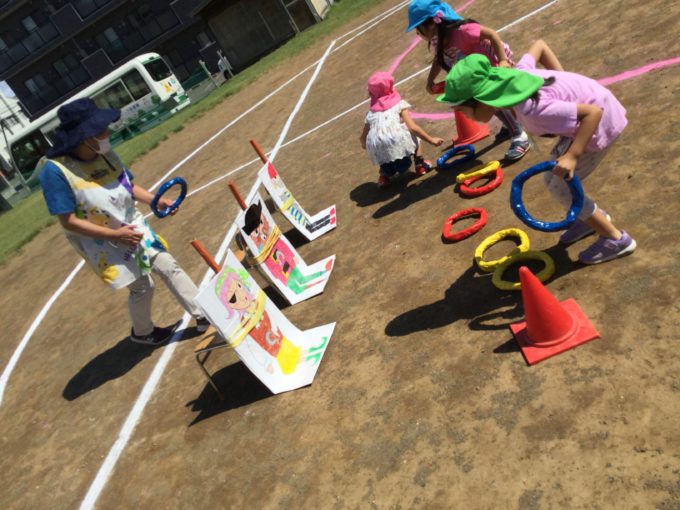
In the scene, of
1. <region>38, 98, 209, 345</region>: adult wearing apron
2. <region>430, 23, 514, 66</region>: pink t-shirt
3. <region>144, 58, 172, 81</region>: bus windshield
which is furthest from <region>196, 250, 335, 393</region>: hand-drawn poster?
<region>144, 58, 172, 81</region>: bus windshield

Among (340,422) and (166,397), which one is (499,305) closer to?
(340,422)

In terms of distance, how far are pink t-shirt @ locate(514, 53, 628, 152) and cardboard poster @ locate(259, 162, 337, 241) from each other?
3.51 m

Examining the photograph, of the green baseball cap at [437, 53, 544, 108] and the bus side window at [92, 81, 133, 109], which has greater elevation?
the bus side window at [92, 81, 133, 109]

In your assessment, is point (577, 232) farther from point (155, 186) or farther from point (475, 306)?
point (155, 186)

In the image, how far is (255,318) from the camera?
185 inches

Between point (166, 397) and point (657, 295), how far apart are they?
466cm

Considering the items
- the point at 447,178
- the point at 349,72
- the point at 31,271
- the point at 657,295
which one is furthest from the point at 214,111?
the point at 657,295

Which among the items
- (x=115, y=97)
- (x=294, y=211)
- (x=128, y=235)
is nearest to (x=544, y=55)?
(x=294, y=211)

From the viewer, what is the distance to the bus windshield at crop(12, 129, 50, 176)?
103ft

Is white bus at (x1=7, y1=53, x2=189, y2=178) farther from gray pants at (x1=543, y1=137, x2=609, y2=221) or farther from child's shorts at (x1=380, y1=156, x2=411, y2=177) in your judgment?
gray pants at (x1=543, y1=137, x2=609, y2=221)

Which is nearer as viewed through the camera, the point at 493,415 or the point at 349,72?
the point at 493,415

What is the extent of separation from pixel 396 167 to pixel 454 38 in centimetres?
182

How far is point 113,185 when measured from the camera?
556 centimetres

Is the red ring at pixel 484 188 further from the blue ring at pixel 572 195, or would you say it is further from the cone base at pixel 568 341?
the cone base at pixel 568 341
